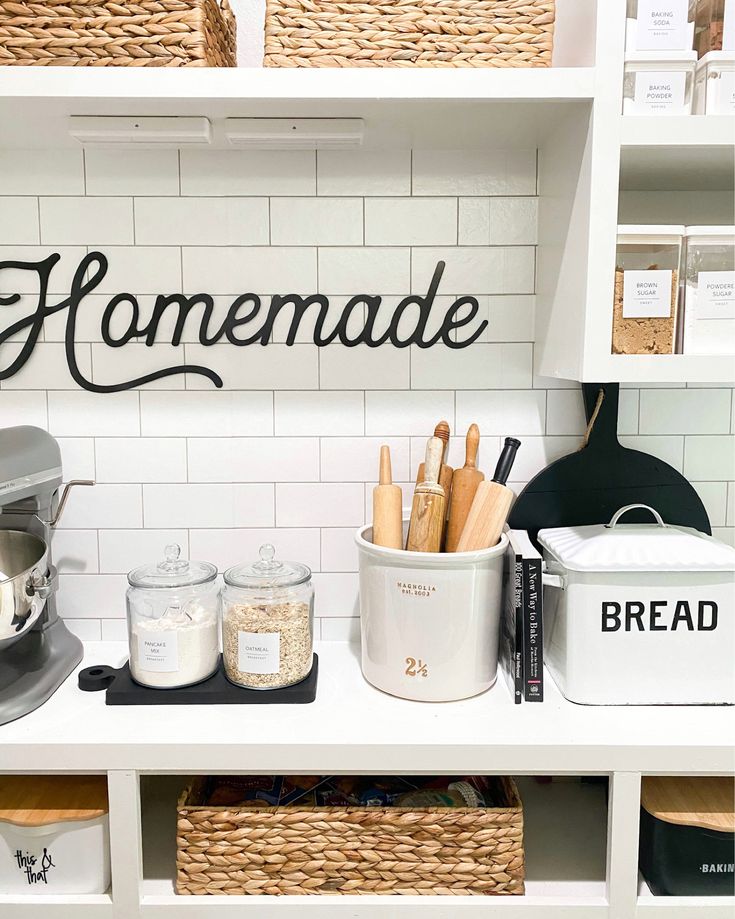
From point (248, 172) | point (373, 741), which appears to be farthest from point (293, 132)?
point (373, 741)

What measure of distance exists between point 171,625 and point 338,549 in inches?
15.0

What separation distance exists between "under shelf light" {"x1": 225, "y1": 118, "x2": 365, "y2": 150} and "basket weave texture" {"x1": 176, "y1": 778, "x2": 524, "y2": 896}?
108 centimetres

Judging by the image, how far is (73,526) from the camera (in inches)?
59.3

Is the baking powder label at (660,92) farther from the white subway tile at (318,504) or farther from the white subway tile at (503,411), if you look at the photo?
the white subway tile at (318,504)

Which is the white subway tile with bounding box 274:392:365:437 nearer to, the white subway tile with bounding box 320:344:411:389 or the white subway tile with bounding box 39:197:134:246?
the white subway tile with bounding box 320:344:411:389

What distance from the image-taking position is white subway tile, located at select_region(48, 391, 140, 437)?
1.47m

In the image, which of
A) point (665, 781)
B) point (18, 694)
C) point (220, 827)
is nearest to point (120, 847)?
point (220, 827)

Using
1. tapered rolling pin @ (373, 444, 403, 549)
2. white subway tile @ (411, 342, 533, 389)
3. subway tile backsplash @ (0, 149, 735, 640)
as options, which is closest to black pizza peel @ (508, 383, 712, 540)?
subway tile backsplash @ (0, 149, 735, 640)

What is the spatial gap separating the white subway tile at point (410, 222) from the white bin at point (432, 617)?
1.91ft

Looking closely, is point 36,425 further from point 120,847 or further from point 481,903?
point 481,903

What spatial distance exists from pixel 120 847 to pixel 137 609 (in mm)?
355

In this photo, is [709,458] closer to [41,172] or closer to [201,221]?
[201,221]

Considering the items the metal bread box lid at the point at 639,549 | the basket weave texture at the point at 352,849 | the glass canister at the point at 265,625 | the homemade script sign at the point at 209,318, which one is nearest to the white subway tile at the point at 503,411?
the homemade script sign at the point at 209,318

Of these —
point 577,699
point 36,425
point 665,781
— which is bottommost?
point 665,781
